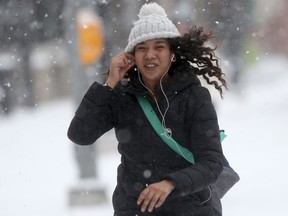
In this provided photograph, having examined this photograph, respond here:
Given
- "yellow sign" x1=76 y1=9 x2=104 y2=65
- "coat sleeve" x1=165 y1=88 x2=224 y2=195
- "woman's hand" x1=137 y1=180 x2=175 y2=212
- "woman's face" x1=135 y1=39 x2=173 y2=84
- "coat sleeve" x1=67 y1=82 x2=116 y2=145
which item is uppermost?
"yellow sign" x1=76 y1=9 x2=104 y2=65

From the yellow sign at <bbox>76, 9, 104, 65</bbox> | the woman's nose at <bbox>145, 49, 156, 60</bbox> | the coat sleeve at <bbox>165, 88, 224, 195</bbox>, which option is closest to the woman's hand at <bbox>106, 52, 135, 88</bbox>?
the woman's nose at <bbox>145, 49, 156, 60</bbox>

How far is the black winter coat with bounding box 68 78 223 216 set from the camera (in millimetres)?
3531

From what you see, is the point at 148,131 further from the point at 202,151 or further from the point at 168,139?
the point at 202,151

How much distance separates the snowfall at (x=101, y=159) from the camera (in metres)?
9.46

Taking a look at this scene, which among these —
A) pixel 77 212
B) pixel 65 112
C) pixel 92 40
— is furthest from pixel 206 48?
pixel 65 112

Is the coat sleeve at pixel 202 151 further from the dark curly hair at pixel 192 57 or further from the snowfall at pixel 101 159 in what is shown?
the snowfall at pixel 101 159

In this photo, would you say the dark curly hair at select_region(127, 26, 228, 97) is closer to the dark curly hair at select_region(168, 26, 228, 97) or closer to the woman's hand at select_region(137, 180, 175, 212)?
the dark curly hair at select_region(168, 26, 228, 97)

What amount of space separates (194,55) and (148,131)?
1.46 feet

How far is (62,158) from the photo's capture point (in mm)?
13914

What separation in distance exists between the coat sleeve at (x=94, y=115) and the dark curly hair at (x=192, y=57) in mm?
188

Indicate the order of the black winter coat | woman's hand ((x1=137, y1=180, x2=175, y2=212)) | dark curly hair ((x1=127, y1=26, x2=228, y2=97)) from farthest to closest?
dark curly hair ((x1=127, y1=26, x2=228, y2=97)), the black winter coat, woman's hand ((x1=137, y1=180, x2=175, y2=212))

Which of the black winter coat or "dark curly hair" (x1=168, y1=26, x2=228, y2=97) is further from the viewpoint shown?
"dark curly hair" (x1=168, y1=26, x2=228, y2=97)

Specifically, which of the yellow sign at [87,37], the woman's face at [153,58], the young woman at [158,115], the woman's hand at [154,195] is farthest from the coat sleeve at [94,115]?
the yellow sign at [87,37]

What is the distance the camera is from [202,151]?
3.49m
